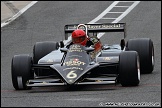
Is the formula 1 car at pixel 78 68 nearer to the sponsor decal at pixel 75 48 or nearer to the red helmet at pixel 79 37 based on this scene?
the sponsor decal at pixel 75 48

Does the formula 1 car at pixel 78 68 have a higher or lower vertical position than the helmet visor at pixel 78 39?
lower

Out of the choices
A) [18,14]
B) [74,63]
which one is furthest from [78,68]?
[18,14]

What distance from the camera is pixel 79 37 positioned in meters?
17.6

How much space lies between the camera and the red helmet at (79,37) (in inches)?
693

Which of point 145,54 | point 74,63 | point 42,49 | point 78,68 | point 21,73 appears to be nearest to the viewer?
point 78,68

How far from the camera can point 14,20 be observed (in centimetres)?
2969

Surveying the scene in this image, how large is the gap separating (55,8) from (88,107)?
19.0m

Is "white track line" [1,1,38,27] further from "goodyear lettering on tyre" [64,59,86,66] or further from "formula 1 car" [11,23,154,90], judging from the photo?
"goodyear lettering on tyre" [64,59,86,66]

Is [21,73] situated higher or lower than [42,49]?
lower

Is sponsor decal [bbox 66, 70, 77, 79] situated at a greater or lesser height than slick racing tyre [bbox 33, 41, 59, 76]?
lesser

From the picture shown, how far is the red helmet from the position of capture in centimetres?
1759

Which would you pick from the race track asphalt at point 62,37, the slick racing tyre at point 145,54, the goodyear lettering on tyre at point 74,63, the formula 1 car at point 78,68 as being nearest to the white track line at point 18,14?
the race track asphalt at point 62,37

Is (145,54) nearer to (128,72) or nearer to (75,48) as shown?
(75,48)

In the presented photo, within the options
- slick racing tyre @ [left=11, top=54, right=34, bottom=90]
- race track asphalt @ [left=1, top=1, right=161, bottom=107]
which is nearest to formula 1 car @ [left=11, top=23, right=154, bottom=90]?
slick racing tyre @ [left=11, top=54, right=34, bottom=90]
